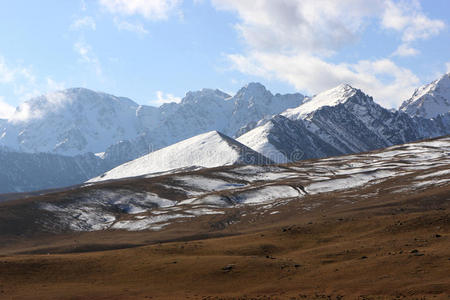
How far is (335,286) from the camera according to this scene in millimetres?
39500

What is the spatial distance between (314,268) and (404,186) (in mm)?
87890

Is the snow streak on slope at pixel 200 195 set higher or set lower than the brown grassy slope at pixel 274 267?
higher

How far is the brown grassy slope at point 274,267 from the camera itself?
130 ft

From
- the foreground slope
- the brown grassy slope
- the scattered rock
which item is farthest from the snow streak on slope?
the scattered rock

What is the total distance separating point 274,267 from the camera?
46.2 metres

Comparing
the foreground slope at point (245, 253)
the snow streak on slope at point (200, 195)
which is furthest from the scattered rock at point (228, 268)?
the snow streak on slope at point (200, 195)

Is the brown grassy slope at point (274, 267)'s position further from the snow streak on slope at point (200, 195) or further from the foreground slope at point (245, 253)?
the snow streak on slope at point (200, 195)

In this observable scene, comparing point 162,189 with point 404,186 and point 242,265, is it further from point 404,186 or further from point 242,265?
point 242,265

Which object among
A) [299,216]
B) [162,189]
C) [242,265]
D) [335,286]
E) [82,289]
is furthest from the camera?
[162,189]

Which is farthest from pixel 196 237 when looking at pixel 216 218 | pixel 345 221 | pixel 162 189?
pixel 162 189

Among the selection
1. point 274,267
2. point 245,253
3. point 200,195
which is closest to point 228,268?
point 274,267

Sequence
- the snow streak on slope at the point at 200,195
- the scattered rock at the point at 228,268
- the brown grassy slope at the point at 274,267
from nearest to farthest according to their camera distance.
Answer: the brown grassy slope at the point at 274,267 < the scattered rock at the point at 228,268 < the snow streak on slope at the point at 200,195

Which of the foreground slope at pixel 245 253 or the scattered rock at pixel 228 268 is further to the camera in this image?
the scattered rock at pixel 228 268

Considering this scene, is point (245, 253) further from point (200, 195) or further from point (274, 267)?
point (200, 195)
